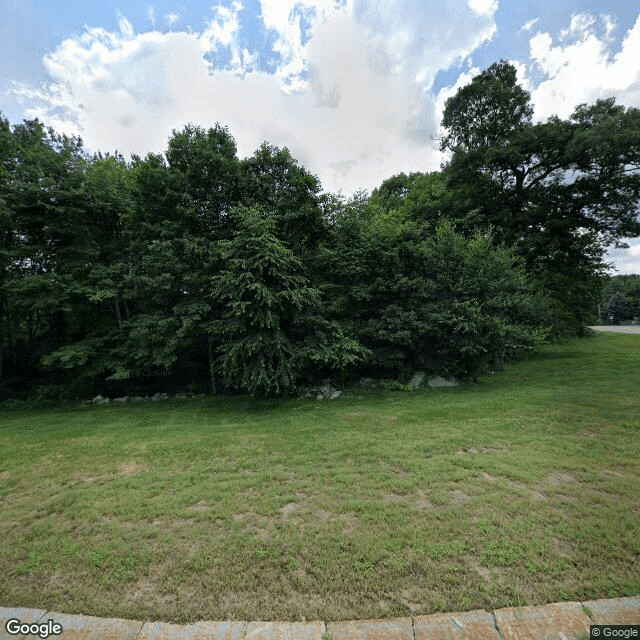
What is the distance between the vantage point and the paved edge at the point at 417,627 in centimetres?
228

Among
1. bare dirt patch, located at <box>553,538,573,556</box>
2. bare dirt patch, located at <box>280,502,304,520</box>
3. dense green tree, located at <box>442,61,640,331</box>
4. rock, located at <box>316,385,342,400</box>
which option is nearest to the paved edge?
bare dirt patch, located at <box>553,538,573,556</box>

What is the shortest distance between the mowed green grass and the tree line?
3.52 metres

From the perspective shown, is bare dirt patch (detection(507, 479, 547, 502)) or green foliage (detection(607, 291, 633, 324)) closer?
bare dirt patch (detection(507, 479, 547, 502))

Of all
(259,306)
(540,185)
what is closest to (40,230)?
(259,306)

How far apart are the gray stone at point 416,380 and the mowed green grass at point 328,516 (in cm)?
339

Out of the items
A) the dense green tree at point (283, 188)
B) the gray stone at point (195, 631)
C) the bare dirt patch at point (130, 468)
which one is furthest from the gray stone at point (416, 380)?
the gray stone at point (195, 631)

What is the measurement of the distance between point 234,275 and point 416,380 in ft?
24.0

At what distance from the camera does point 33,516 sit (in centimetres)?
404

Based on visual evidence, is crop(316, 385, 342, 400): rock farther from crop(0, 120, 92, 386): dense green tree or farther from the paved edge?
crop(0, 120, 92, 386): dense green tree

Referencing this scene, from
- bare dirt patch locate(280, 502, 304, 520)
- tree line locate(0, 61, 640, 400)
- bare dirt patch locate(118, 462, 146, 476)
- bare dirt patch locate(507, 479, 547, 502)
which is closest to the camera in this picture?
bare dirt patch locate(280, 502, 304, 520)

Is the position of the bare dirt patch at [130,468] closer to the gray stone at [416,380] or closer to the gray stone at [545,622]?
the gray stone at [545,622]

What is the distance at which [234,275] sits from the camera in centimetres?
952

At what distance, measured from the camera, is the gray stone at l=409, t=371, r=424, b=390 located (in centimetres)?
1113

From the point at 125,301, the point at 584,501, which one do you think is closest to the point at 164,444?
the point at 584,501
